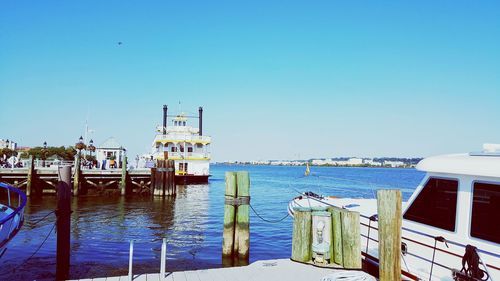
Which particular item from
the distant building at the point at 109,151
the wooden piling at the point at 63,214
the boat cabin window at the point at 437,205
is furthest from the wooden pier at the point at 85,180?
the boat cabin window at the point at 437,205

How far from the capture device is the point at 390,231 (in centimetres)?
612

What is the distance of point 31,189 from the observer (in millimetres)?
27172

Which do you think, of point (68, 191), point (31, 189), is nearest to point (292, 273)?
point (68, 191)

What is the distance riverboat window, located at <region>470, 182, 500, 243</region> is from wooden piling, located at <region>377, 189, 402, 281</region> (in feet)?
4.52

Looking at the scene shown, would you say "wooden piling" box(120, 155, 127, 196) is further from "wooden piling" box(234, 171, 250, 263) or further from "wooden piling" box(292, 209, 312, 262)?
"wooden piling" box(292, 209, 312, 262)

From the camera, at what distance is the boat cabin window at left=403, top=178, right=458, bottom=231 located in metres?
6.70

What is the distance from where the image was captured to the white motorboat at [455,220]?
19.2 feet

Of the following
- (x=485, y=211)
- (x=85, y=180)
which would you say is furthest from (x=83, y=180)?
(x=485, y=211)

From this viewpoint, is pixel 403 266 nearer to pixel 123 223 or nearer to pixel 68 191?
pixel 68 191

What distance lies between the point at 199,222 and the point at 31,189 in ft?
50.7

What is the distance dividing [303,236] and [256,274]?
4.78 feet

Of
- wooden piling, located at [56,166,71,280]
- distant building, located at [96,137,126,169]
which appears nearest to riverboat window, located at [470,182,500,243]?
A: wooden piling, located at [56,166,71,280]

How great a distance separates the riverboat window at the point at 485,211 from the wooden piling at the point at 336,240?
258cm

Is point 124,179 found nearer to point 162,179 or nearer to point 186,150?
point 162,179
